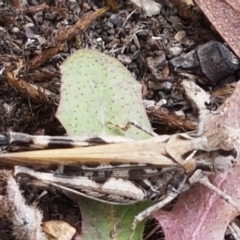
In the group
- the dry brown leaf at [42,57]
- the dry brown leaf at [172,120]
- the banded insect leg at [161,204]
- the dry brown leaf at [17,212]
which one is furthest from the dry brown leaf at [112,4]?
the dry brown leaf at [17,212]

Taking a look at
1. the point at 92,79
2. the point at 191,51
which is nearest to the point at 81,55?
the point at 92,79

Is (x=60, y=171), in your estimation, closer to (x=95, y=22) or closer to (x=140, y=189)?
(x=140, y=189)

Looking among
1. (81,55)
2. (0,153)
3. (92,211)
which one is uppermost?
(81,55)

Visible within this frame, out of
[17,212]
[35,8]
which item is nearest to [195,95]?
[35,8]

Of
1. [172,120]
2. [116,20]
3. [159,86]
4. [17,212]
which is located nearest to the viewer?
[17,212]

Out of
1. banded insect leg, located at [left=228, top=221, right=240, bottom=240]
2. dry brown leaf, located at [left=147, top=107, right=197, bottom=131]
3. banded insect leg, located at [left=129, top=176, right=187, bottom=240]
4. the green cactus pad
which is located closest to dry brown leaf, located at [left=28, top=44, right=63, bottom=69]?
the green cactus pad

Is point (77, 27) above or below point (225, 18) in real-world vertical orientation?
below

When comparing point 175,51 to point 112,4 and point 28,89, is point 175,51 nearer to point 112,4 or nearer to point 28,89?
point 112,4
